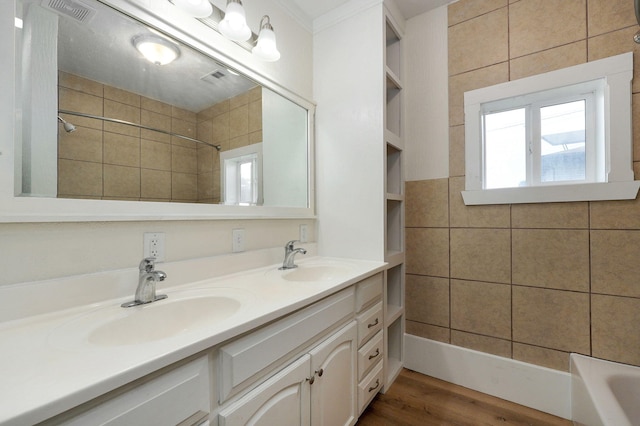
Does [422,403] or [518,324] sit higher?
[518,324]

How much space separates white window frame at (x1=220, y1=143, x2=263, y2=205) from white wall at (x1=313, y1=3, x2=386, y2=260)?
506mm

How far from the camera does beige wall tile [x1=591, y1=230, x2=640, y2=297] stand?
134cm

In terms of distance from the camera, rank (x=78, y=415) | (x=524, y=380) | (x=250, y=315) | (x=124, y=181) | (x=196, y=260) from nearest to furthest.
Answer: (x=78, y=415), (x=250, y=315), (x=124, y=181), (x=196, y=260), (x=524, y=380)

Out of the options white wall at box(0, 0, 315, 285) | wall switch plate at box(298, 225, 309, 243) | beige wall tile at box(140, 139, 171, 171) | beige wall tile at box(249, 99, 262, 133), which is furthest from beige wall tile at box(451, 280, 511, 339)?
beige wall tile at box(140, 139, 171, 171)

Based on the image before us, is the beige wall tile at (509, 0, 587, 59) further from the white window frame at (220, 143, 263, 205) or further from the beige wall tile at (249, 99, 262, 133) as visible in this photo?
the white window frame at (220, 143, 263, 205)

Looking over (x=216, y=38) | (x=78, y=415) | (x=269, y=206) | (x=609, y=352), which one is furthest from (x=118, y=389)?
(x=609, y=352)

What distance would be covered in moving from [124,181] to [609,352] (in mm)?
2473

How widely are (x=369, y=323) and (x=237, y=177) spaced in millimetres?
1073

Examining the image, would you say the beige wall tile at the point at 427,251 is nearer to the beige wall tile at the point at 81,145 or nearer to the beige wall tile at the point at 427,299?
the beige wall tile at the point at 427,299

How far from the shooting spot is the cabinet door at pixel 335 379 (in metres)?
1.02

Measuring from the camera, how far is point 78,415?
0.46m

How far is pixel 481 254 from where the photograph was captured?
67.6 inches

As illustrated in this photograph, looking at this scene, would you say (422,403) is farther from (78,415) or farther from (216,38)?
(216,38)

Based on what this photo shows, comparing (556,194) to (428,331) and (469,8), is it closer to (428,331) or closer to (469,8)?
(428,331)
